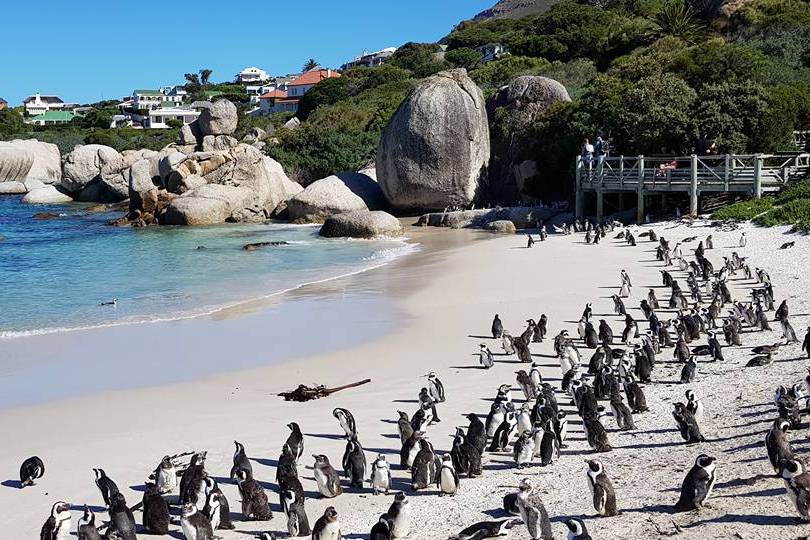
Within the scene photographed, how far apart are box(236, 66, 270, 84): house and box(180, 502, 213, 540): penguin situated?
173644 mm

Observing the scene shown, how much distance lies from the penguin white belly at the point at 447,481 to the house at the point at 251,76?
173 meters

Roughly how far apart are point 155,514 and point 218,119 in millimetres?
39803

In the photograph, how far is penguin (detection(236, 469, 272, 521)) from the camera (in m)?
8.20

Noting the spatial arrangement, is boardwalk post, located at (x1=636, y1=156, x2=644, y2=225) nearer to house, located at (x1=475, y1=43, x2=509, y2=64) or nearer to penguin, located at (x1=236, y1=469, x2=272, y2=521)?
penguin, located at (x1=236, y1=469, x2=272, y2=521)

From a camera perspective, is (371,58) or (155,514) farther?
(371,58)

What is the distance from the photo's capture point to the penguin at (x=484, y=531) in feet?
23.2

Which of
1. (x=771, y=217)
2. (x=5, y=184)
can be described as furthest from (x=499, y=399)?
(x=5, y=184)

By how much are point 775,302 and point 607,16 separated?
64.7 meters

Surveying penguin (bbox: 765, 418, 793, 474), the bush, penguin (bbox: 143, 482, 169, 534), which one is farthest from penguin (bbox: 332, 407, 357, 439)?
the bush

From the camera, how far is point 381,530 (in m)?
7.24

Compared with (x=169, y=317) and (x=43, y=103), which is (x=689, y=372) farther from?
(x=43, y=103)

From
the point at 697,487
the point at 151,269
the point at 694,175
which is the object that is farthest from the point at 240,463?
A: the point at 694,175

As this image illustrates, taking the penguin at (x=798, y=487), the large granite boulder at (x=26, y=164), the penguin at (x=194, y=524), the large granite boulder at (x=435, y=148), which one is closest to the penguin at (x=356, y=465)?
the penguin at (x=194, y=524)

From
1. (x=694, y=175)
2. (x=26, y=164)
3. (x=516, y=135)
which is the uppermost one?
(x=26, y=164)
